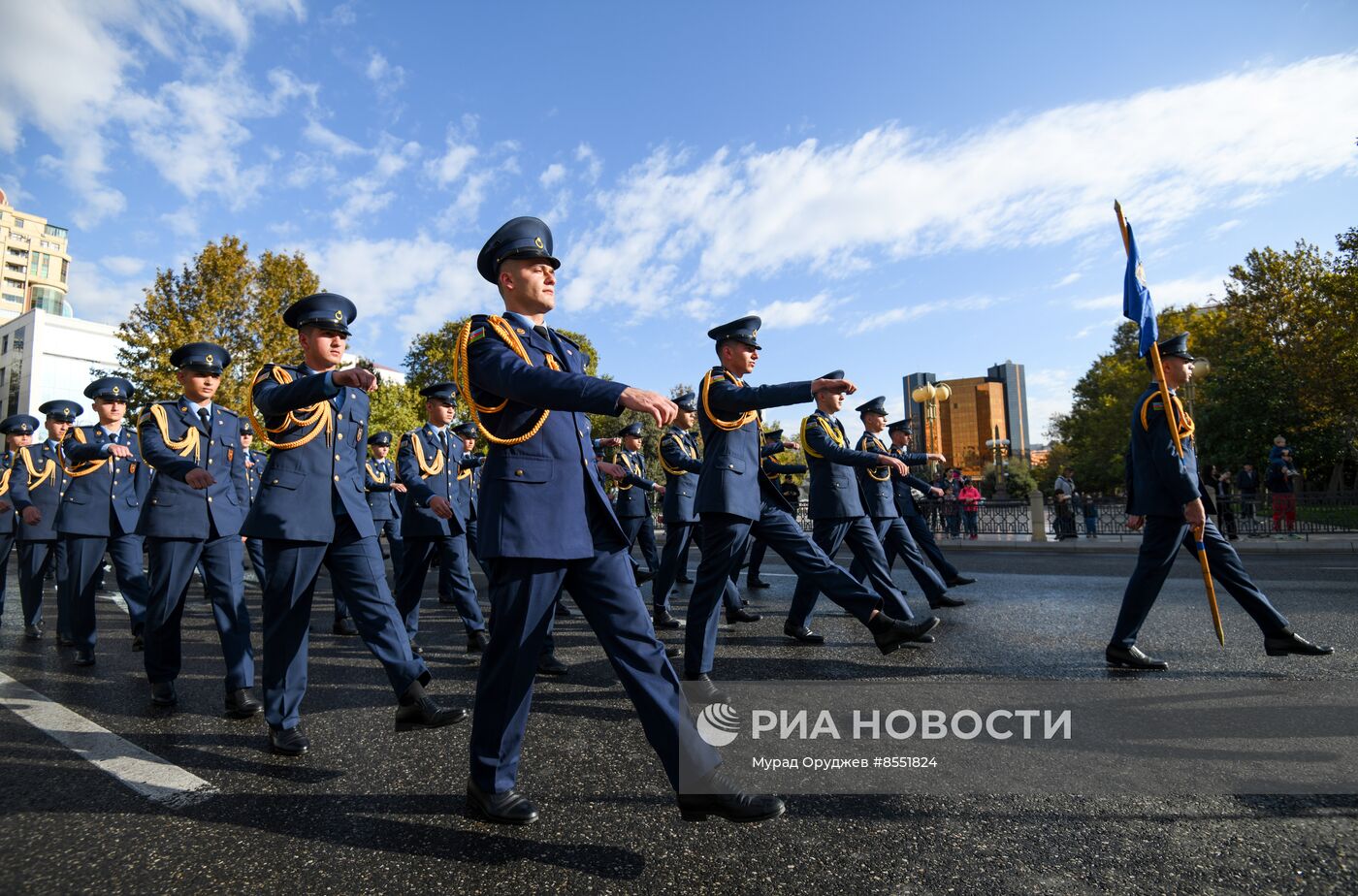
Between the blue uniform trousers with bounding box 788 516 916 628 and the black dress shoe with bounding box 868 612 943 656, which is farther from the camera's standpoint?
the blue uniform trousers with bounding box 788 516 916 628

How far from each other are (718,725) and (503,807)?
3.10 ft

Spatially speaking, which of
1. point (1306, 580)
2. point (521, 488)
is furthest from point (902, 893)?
point (1306, 580)

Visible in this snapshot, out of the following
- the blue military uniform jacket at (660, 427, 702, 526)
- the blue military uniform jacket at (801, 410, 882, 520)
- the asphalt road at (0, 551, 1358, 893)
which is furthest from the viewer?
the blue military uniform jacket at (660, 427, 702, 526)

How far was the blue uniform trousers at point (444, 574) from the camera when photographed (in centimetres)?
572

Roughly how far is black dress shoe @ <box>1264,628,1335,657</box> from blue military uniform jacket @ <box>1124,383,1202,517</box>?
2.96 ft

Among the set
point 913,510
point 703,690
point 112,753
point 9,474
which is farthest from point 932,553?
point 9,474

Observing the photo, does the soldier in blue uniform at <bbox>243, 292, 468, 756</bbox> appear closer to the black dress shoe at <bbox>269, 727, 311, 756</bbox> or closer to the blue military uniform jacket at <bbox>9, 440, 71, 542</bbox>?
the black dress shoe at <bbox>269, 727, 311, 756</bbox>

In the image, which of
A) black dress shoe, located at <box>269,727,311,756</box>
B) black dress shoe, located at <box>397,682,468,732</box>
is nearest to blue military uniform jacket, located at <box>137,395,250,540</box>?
black dress shoe, located at <box>269,727,311,756</box>

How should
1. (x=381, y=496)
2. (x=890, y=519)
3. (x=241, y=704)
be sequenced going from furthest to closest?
(x=381, y=496) → (x=890, y=519) → (x=241, y=704)

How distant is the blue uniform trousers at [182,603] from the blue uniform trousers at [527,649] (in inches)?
91.7

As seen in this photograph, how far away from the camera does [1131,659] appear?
4.59 m

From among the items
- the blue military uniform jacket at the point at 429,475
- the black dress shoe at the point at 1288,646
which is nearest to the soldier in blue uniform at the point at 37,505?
the blue military uniform jacket at the point at 429,475

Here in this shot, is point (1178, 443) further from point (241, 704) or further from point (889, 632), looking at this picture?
point (241, 704)

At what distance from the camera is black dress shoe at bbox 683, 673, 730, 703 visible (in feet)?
13.5
